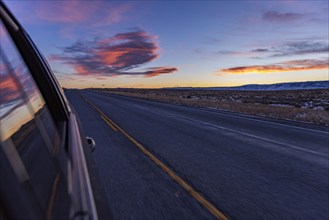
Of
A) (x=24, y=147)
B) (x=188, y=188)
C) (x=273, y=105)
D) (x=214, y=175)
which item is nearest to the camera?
(x=24, y=147)

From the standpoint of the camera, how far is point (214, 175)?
5.88 meters

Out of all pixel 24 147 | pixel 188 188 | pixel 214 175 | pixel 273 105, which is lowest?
pixel 273 105

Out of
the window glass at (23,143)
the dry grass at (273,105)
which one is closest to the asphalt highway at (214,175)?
the window glass at (23,143)

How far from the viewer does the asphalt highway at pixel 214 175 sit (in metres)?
4.27

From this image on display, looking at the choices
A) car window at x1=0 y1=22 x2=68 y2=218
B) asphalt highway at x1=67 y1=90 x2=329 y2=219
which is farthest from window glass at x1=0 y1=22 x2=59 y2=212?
asphalt highway at x1=67 y1=90 x2=329 y2=219

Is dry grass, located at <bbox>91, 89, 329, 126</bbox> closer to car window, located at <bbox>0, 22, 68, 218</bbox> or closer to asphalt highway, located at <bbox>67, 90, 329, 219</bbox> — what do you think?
asphalt highway, located at <bbox>67, 90, 329, 219</bbox>

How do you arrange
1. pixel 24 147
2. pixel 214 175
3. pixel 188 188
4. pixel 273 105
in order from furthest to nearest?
pixel 273 105 → pixel 214 175 → pixel 188 188 → pixel 24 147

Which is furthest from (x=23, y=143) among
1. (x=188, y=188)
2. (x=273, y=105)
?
(x=273, y=105)

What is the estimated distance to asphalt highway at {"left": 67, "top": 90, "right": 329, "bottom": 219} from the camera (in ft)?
14.0

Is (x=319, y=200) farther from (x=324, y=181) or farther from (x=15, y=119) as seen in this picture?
(x=15, y=119)

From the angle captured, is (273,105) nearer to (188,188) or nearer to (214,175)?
(214,175)

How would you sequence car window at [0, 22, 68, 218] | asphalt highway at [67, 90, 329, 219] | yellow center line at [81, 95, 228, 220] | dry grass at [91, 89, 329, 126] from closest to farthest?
car window at [0, 22, 68, 218]
yellow center line at [81, 95, 228, 220]
asphalt highway at [67, 90, 329, 219]
dry grass at [91, 89, 329, 126]

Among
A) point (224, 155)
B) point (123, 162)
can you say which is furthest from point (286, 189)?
point (123, 162)

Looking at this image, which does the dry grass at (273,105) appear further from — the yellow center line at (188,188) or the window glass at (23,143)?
the window glass at (23,143)
